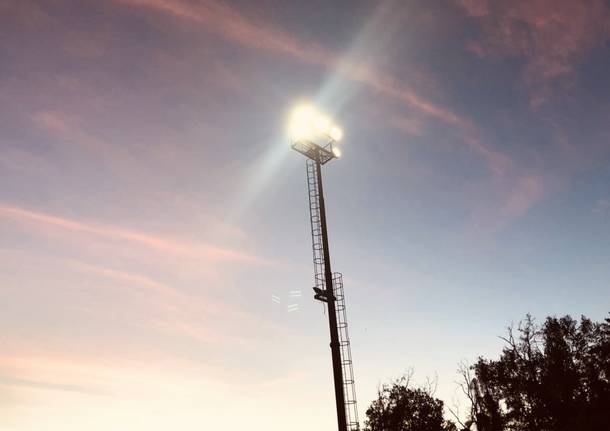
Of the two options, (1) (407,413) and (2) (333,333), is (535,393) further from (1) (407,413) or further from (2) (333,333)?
(2) (333,333)

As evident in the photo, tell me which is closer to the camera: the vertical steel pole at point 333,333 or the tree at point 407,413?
the vertical steel pole at point 333,333

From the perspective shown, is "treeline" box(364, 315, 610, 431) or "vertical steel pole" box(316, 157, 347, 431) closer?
"vertical steel pole" box(316, 157, 347, 431)

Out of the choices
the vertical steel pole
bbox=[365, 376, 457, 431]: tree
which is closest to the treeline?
bbox=[365, 376, 457, 431]: tree

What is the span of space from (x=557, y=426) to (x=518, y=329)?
10.4 meters

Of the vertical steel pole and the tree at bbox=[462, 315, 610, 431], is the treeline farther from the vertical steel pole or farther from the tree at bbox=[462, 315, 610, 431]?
the vertical steel pole

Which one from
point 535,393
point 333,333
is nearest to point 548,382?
point 535,393

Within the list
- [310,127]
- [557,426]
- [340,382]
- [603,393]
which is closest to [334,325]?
[340,382]

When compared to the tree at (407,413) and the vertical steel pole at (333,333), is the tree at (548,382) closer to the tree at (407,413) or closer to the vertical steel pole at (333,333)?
the tree at (407,413)

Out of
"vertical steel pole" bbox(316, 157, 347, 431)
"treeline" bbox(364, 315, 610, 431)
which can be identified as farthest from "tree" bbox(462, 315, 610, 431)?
"vertical steel pole" bbox(316, 157, 347, 431)

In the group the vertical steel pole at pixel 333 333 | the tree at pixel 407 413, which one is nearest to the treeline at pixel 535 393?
the tree at pixel 407 413

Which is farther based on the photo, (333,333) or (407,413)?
(407,413)

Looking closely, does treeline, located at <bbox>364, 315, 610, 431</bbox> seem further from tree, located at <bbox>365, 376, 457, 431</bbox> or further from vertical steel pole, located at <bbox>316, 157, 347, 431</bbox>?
vertical steel pole, located at <bbox>316, 157, 347, 431</bbox>

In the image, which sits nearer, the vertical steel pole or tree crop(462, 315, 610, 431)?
the vertical steel pole

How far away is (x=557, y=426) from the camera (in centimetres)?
4266
